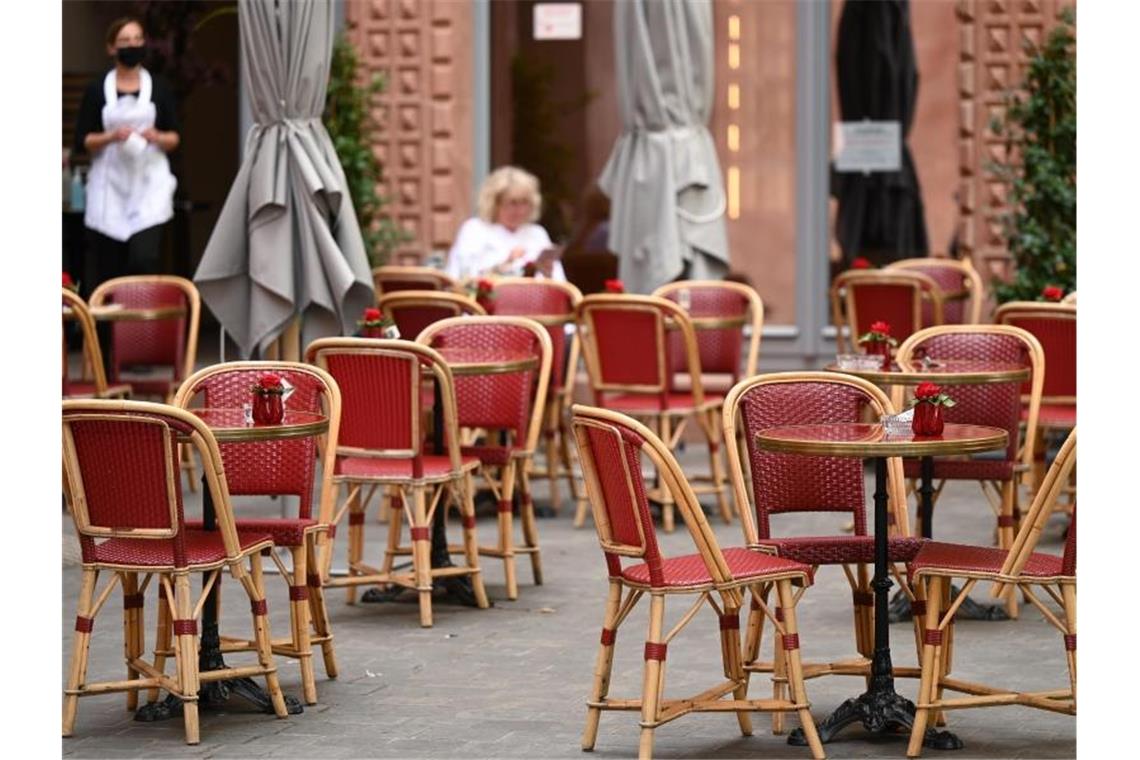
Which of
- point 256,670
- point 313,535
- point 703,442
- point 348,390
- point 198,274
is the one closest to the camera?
point 256,670

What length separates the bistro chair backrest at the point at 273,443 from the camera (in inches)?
283

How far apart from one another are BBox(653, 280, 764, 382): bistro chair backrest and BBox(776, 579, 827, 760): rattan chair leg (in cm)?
484

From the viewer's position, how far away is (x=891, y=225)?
14.0 metres

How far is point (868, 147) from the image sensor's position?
14039 mm

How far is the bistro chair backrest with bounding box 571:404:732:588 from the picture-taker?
5.87 metres

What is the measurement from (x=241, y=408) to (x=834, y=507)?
1.90 meters

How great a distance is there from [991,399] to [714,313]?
3115mm

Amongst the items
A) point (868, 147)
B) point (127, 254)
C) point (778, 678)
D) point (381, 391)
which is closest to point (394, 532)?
point (381, 391)

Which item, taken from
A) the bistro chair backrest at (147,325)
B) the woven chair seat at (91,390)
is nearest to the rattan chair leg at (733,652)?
the woven chair seat at (91,390)

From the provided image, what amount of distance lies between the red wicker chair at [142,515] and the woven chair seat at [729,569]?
46.2 inches

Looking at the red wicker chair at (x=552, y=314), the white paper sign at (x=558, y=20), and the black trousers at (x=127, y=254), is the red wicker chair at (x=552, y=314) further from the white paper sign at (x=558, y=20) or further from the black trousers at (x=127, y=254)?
the white paper sign at (x=558, y=20)

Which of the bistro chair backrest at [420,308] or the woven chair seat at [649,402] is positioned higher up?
the bistro chair backrest at [420,308]

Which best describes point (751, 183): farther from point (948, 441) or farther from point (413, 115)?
point (948, 441)
